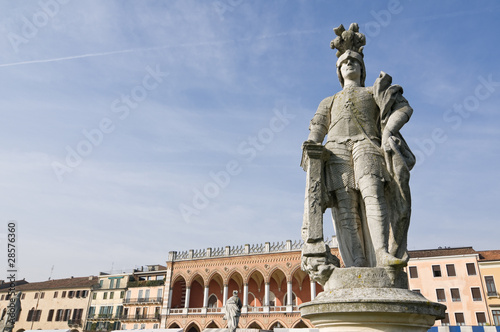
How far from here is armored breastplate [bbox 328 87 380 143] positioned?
12.9 ft

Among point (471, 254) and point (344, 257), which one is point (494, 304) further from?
point (344, 257)

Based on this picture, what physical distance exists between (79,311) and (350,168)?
52262 mm

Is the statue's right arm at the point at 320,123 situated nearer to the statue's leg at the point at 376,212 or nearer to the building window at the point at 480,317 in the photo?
the statue's leg at the point at 376,212

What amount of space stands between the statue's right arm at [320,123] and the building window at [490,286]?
33.8 m

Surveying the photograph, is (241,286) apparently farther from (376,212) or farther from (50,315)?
(376,212)

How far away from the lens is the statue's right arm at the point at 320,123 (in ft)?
13.9

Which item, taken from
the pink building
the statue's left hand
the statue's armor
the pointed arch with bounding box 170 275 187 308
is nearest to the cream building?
the pointed arch with bounding box 170 275 187 308

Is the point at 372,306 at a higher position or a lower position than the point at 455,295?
lower

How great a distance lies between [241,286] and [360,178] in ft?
128

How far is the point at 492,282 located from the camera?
102 ft

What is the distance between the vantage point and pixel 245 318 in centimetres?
3578

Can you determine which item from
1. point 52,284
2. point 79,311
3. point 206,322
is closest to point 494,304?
point 206,322

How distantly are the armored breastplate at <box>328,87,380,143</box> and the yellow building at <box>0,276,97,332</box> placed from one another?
1994 inches

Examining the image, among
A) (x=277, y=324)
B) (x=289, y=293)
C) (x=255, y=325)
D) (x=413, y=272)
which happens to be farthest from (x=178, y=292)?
(x=413, y=272)
